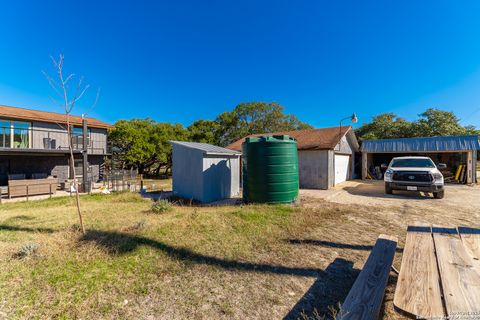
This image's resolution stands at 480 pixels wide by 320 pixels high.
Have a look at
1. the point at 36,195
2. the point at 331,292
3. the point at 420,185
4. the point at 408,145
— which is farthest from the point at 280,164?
the point at 408,145

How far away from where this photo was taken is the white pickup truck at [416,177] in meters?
9.12

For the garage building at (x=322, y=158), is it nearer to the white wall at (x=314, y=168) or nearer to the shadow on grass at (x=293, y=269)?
the white wall at (x=314, y=168)

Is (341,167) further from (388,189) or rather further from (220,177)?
(220,177)

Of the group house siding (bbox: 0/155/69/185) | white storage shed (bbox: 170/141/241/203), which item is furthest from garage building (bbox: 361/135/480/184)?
house siding (bbox: 0/155/69/185)

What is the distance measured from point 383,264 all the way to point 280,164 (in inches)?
207

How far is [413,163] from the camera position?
1048cm

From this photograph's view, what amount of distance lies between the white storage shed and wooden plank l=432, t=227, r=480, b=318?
763 centimetres

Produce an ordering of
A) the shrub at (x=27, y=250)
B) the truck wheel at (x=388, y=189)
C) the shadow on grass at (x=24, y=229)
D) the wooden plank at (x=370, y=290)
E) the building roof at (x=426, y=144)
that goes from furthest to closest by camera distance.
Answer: the building roof at (x=426, y=144) → the truck wheel at (x=388, y=189) → the shadow on grass at (x=24, y=229) → the shrub at (x=27, y=250) → the wooden plank at (x=370, y=290)

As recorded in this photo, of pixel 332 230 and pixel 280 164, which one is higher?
pixel 280 164

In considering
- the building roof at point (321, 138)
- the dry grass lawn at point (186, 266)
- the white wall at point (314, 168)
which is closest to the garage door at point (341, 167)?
the building roof at point (321, 138)

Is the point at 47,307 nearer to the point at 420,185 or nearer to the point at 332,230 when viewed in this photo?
the point at 332,230

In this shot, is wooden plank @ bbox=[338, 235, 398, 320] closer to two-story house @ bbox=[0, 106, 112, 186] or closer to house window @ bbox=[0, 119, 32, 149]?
two-story house @ bbox=[0, 106, 112, 186]

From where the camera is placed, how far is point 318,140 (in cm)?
1439

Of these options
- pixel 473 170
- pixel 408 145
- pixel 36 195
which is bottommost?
pixel 36 195
